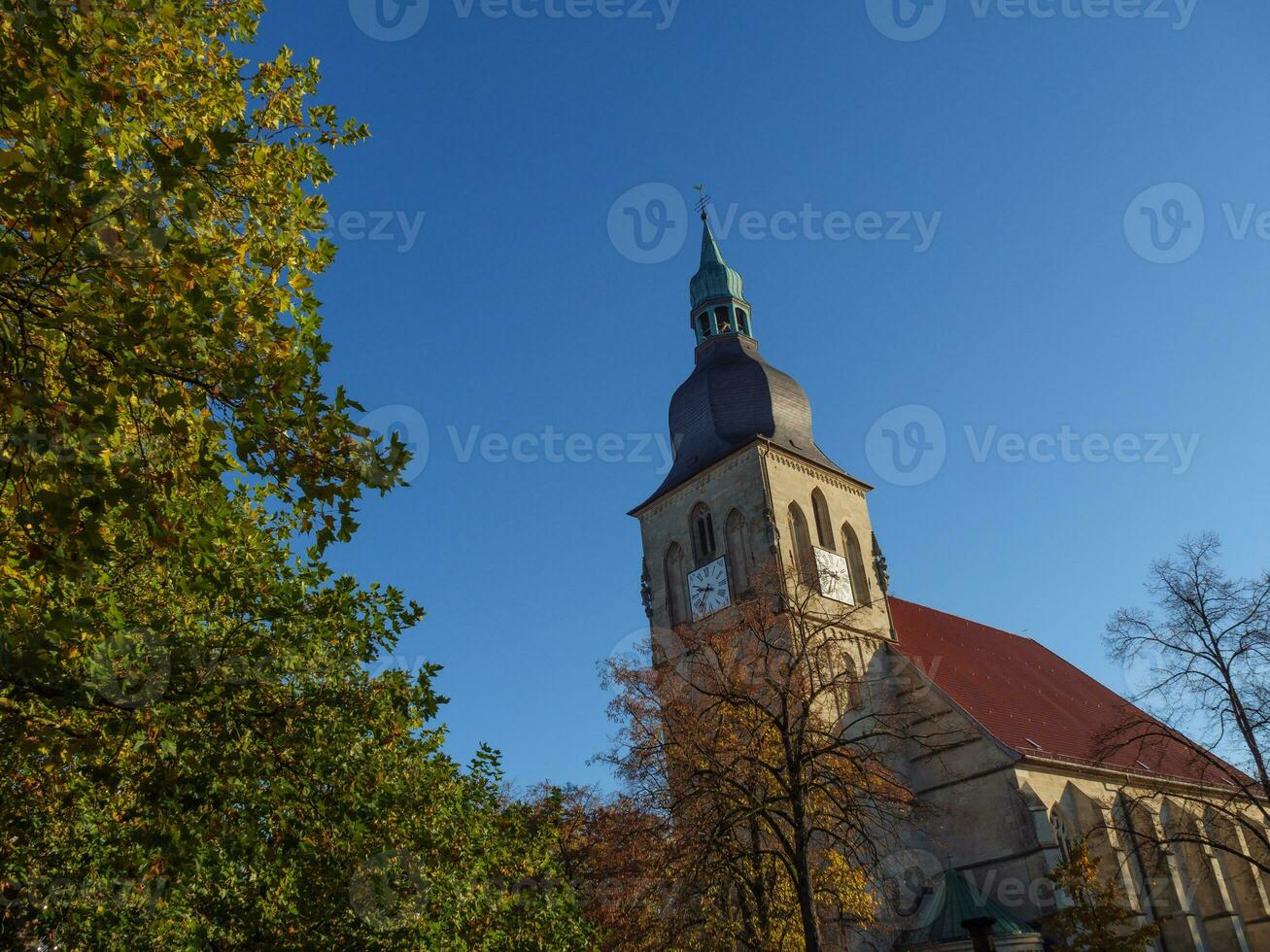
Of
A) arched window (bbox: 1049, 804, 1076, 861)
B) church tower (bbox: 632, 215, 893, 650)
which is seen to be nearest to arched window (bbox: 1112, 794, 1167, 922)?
arched window (bbox: 1049, 804, 1076, 861)

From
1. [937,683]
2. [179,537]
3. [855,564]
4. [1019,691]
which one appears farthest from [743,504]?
[179,537]

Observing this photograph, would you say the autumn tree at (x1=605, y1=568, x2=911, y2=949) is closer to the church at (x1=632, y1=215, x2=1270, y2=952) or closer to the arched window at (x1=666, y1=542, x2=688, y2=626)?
the church at (x1=632, y1=215, x2=1270, y2=952)

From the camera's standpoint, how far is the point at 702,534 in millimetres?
35656

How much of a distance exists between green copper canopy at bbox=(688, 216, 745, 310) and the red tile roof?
13207mm

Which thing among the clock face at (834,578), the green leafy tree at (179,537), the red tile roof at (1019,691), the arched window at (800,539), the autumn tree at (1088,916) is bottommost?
the autumn tree at (1088,916)

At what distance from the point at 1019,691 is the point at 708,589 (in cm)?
1178

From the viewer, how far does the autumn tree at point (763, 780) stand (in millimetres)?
15250

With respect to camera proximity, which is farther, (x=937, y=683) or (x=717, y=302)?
(x=717, y=302)

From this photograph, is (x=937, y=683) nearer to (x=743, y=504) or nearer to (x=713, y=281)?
(x=743, y=504)

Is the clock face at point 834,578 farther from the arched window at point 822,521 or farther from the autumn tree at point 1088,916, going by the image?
the autumn tree at point 1088,916

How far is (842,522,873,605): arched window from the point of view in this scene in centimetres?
3531

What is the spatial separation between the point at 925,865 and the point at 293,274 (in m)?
27.9

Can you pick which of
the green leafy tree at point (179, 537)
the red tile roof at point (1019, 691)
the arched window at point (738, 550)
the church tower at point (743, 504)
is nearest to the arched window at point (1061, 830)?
the red tile roof at point (1019, 691)

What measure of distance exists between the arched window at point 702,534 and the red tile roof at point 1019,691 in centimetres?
707
